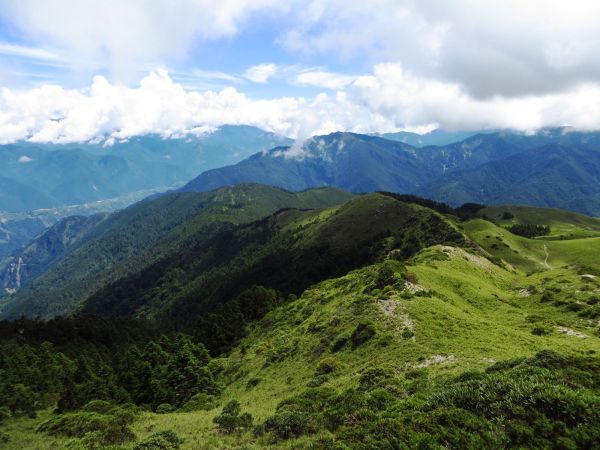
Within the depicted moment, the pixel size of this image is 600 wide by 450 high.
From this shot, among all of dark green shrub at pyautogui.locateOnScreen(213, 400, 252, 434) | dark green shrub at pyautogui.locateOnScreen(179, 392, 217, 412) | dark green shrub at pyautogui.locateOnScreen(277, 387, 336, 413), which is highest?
dark green shrub at pyautogui.locateOnScreen(277, 387, 336, 413)

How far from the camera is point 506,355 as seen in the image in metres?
Answer: 36.3

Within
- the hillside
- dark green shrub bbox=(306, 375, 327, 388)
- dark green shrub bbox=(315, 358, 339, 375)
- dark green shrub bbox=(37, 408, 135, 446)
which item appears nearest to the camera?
the hillside

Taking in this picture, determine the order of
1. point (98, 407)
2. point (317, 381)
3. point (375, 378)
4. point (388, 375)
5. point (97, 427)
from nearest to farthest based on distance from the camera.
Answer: point (375, 378) → point (388, 375) → point (97, 427) → point (317, 381) → point (98, 407)

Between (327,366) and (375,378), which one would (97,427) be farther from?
(375,378)

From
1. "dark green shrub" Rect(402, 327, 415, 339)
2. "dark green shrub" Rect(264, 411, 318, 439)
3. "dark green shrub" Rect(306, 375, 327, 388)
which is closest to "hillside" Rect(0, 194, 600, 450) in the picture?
"dark green shrub" Rect(264, 411, 318, 439)

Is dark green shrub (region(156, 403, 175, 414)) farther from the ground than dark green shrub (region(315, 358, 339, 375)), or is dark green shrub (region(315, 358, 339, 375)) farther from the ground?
dark green shrub (region(315, 358, 339, 375))

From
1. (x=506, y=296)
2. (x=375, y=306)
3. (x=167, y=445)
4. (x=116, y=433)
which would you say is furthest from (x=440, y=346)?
(x=506, y=296)

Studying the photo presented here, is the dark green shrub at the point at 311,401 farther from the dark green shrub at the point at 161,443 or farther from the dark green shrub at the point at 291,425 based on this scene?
the dark green shrub at the point at 161,443

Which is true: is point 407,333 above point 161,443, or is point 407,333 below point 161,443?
below

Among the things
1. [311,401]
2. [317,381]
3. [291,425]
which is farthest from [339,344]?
[291,425]

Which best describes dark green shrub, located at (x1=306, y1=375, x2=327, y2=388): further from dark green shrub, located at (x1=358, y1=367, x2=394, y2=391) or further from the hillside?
dark green shrub, located at (x1=358, y1=367, x2=394, y2=391)

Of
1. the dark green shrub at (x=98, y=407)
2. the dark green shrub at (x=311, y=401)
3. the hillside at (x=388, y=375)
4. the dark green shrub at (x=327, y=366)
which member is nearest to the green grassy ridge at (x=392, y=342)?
the hillside at (x=388, y=375)

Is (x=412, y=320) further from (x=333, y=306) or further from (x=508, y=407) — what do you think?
(x=508, y=407)

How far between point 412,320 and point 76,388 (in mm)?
56712
